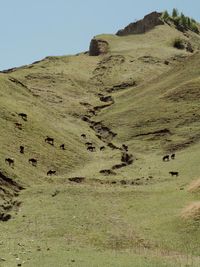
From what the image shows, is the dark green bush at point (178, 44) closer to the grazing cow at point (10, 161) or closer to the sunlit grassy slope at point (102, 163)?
the sunlit grassy slope at point (102, 163)

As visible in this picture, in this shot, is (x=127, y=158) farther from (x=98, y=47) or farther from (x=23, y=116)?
(x=98, y=47)

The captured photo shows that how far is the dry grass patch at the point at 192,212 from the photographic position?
46.0 metres

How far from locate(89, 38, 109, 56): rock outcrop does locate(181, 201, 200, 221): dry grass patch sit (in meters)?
123

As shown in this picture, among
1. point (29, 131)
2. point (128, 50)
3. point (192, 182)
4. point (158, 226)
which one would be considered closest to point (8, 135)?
point (29, 131)

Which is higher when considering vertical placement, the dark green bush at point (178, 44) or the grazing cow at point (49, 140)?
the dark green bush at point (178, 44)

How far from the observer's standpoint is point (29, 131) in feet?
268

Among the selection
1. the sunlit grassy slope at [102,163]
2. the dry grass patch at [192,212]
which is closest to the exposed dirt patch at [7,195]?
the sunlit grassy slope at [102,163]

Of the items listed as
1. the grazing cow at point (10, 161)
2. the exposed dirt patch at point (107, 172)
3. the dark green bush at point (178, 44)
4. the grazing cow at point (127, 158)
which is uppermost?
the dark green bush at point (178, 44)

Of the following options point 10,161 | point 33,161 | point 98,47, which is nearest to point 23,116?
point 33,161

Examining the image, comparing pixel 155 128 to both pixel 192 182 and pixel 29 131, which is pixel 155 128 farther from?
pixel 192 182

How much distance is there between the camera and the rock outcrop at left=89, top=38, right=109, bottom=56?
6654 inches

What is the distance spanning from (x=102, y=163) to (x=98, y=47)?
98067 millimetres

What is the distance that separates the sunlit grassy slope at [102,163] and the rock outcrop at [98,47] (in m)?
12.8

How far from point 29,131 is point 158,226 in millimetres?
38666
